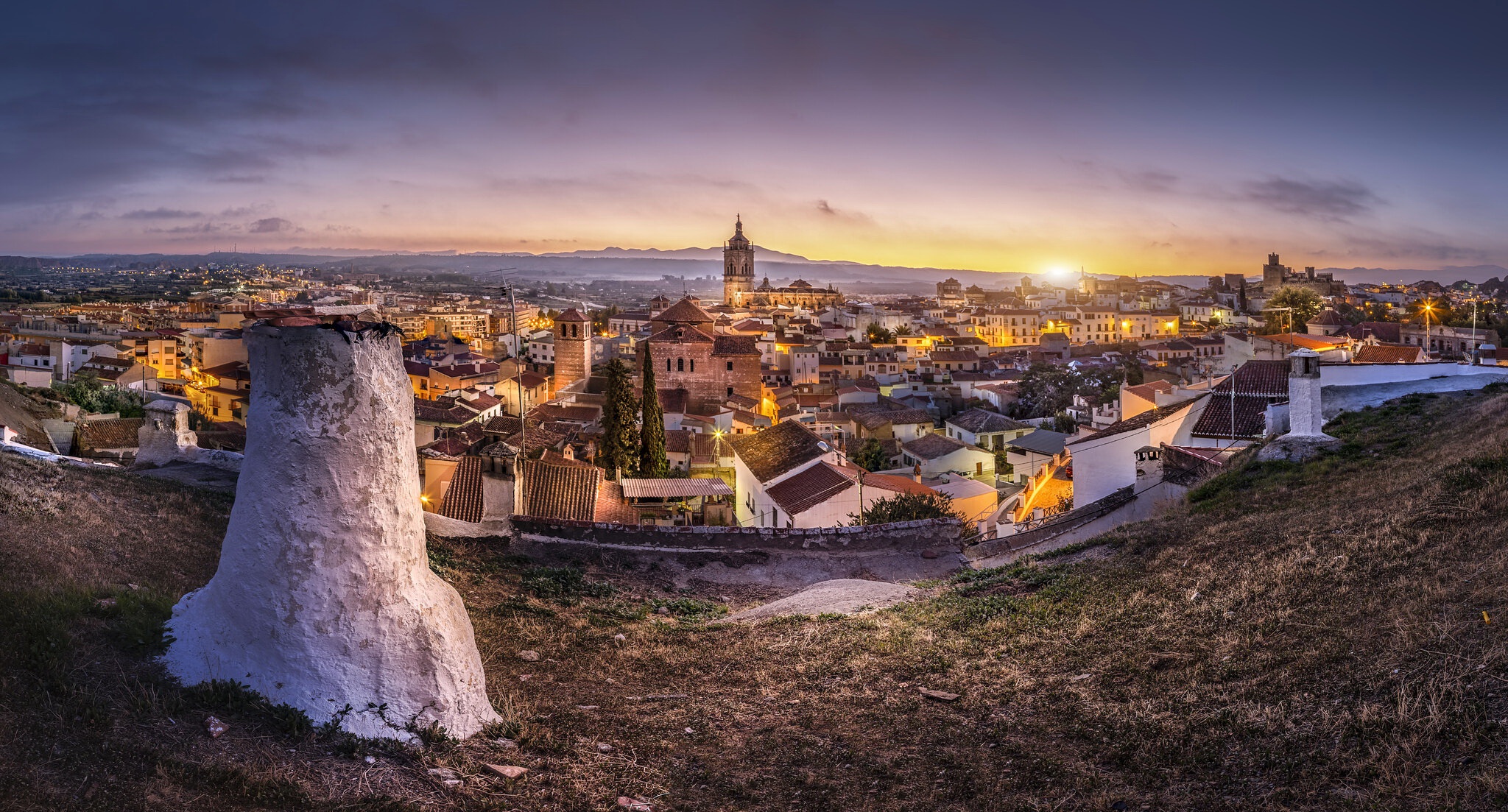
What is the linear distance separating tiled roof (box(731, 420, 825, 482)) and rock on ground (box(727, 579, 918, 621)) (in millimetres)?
11028

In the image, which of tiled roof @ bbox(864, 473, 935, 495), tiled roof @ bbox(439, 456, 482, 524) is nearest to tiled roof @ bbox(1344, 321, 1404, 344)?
tiled roof @ bbox(864, 473, 935, 495)

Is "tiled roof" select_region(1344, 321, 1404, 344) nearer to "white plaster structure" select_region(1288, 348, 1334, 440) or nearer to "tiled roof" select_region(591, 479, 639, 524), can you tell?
"white plaster structure" select_region(1288, 348, 1334, 440)

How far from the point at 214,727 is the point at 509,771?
1401 millimetres

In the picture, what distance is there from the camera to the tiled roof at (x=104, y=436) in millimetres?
Result: 20562

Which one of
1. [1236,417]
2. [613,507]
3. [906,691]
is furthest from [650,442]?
[906,691]

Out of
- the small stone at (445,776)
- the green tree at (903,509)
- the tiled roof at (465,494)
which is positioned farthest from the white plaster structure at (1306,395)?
the small stone at (445,776)

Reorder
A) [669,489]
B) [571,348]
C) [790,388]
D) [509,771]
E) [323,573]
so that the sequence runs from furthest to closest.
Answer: [571,348] → [790,388] → [669,489] → [323,573] → [509,771]

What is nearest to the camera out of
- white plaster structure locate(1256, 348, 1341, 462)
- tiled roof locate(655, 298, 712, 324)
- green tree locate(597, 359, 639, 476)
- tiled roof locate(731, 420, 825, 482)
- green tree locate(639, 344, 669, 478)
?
white plaster structure locate(1256, 348, 1341, 462)

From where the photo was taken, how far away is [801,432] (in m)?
25.3

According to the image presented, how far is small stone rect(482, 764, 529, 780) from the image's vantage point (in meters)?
4.62

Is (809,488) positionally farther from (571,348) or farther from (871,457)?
(571,348)

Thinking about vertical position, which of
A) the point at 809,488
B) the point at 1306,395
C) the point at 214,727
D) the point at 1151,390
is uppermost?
the point at 1306,395

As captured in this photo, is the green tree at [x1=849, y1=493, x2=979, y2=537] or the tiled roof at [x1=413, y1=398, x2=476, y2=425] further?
the tiled roof at [x1=413, y1=398, x2=476, y2=425]

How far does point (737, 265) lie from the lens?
378 feet
